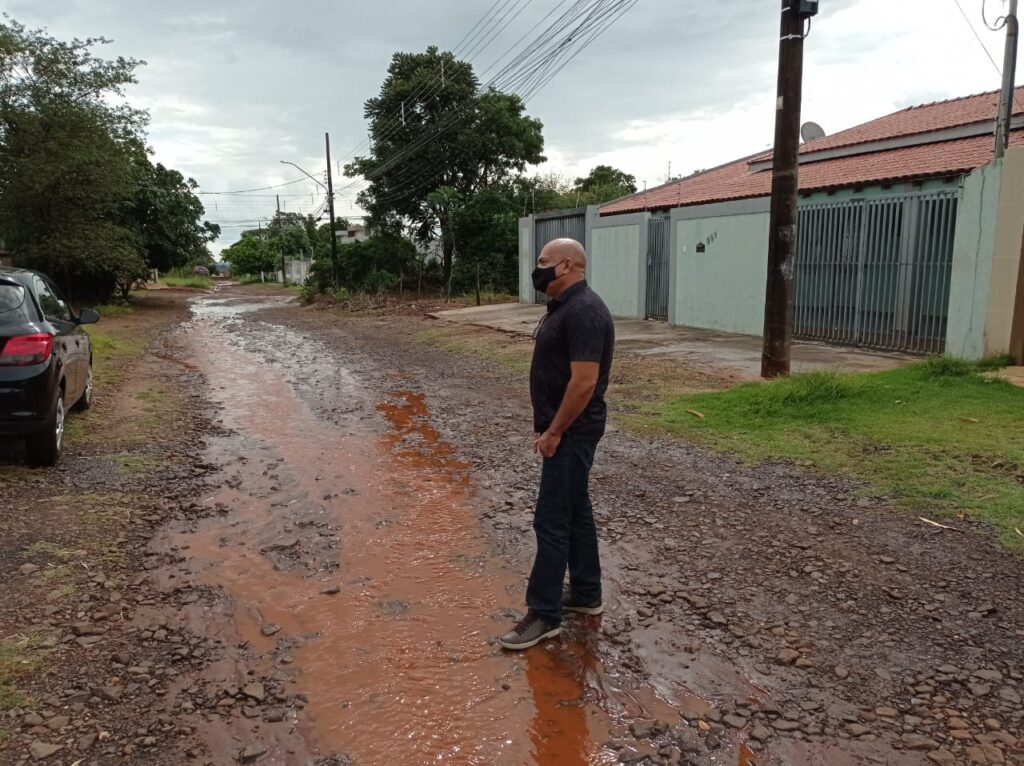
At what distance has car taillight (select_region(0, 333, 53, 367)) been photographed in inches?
210

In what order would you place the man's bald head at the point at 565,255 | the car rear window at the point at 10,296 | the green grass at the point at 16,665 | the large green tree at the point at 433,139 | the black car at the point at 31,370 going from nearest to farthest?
the green grass at the point at 16,665 → the man's bald head at the point at 565,255 → the black car at the point at 31,370 → the car rear window at the point at 10,296 → the large green tree at the point at 433,139

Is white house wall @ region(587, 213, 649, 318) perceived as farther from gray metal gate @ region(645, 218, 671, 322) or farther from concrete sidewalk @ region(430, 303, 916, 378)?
concrete sidewalk @ region(430, 303, 916, 378)

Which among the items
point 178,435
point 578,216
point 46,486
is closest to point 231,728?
point 46,486

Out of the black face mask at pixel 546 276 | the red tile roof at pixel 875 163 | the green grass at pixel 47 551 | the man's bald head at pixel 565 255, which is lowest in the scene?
A: the green grass at pixel 47 551

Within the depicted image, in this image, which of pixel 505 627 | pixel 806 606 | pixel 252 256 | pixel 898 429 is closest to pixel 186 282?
pixel 252 256

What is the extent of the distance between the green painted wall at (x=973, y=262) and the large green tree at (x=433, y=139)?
23103 mm

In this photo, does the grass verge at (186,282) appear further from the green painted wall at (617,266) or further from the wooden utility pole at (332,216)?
the green painted wall at (617,266)

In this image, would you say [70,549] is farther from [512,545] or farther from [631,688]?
[631,688]

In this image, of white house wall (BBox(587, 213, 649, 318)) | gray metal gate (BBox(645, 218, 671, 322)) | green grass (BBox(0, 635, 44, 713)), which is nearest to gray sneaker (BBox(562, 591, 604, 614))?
green grass (BBox(0, 635, 44, 713))

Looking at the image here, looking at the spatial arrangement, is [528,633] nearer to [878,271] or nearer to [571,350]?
[571,350]

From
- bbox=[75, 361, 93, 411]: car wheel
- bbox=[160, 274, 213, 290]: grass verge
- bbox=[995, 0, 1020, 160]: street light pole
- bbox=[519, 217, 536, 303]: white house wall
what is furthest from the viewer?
bbox=[160, 274, 213, 290]: grass verge

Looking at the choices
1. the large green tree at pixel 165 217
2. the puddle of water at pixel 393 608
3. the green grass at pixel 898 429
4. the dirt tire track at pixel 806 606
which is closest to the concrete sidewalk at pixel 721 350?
the green grass at pixel 898 429

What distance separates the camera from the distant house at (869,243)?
9.01 metres

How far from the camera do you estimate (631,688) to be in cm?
295
